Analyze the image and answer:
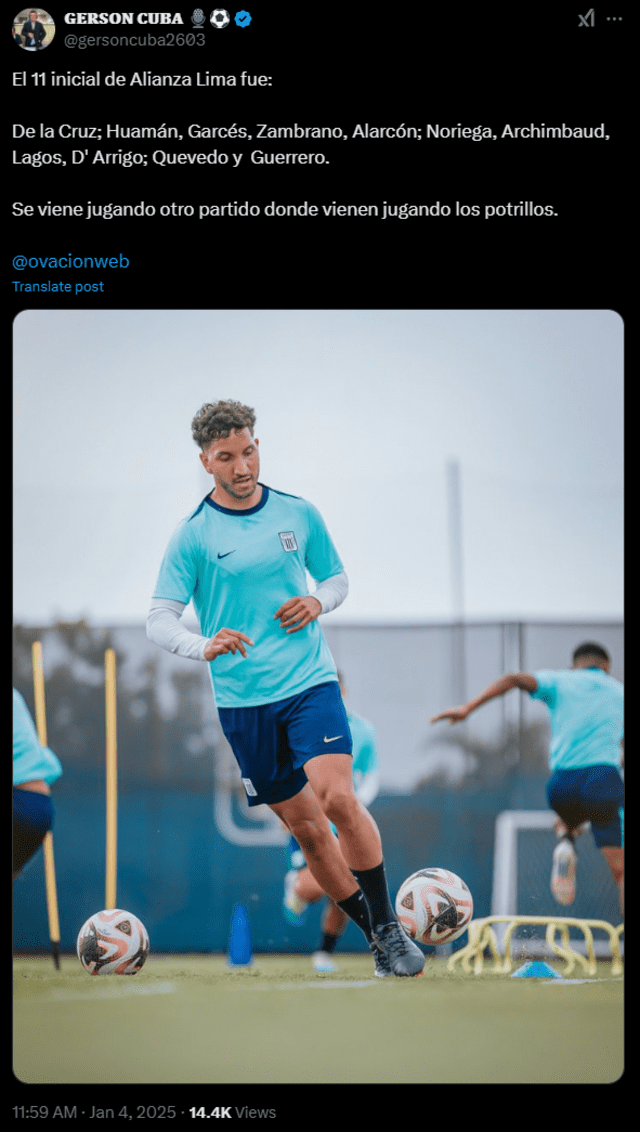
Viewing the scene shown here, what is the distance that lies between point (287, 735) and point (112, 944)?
1055 mm

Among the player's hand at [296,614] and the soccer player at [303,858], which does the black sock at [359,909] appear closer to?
the player's hand at [296,614]

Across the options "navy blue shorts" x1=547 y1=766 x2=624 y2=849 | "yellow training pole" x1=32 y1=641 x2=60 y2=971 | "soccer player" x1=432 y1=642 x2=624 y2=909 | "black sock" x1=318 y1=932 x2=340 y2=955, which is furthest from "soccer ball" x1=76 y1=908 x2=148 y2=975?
"navy blue shorts" x1=547 y1=766 x2=624 y2=849

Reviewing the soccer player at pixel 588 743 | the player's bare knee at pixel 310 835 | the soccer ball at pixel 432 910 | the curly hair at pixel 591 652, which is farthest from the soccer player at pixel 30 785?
the curly hair at pixel 591 652

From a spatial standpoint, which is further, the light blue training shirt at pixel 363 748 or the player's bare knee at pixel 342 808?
the light blue training shirt at pixel 363 748

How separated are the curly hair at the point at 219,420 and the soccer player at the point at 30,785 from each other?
1.45 meters

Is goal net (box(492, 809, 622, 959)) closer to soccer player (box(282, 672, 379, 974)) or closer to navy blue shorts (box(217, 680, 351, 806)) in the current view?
soccer player (box(282, 672, 379, 974))

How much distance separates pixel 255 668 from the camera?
13.1 feet

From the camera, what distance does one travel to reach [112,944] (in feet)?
13.7

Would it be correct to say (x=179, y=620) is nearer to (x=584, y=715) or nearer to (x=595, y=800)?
(x=584, y=715)

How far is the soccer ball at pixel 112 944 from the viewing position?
13.7ft

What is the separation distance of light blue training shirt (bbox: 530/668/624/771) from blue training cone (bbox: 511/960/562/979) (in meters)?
1.11
